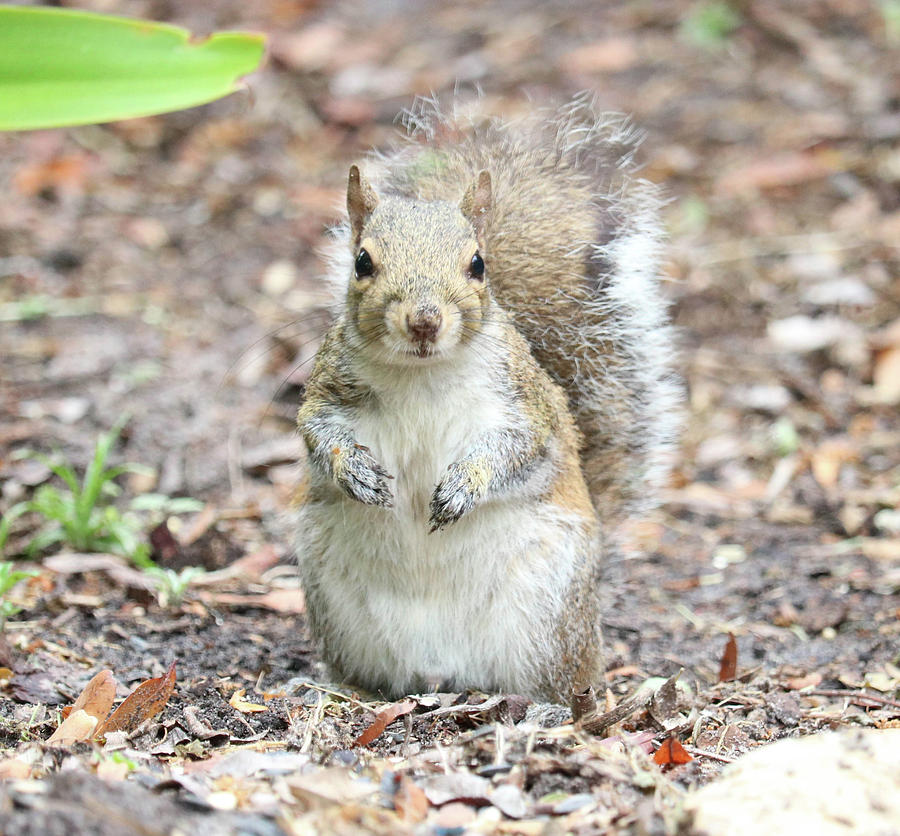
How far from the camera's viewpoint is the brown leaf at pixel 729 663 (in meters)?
3.37

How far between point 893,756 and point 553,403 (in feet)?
4.12

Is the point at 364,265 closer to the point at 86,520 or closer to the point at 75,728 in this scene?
the point at 75,728

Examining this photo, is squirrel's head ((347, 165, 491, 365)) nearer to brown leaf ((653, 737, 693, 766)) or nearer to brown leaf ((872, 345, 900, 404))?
brown leaf ((653, 737, 693, 766))

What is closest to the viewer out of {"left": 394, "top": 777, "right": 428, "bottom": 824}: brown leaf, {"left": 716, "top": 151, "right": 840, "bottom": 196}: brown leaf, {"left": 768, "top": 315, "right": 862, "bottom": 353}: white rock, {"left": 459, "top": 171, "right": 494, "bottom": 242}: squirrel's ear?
{"left": 394, "top": 777, "right": 428, "bottom": 824}: brown leaf

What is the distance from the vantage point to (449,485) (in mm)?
2832

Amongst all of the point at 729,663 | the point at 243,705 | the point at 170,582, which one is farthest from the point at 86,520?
the point at 729,663

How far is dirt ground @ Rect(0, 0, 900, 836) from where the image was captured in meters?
2.37

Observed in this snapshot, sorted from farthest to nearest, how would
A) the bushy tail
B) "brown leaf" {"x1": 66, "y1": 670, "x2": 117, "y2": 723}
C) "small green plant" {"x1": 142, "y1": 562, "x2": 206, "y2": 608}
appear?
1. "small green plant" {"x1": 142, "y1": 562, "x2": 206, "y2": 608}
2. the bushy tail
3. "brown leaf" {"x1": 66, "y1": 670, "x2": 117, "y2": 723}

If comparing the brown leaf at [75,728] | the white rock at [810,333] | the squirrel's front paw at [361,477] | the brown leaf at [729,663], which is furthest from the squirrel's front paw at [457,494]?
the white rock at [810,333]

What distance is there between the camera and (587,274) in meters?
3.35

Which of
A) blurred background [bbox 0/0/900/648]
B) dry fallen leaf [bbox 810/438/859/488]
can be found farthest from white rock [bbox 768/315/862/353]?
dry fallen leaf [bbox 810/438/859/488]

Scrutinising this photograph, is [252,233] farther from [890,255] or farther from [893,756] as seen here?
[893,756]

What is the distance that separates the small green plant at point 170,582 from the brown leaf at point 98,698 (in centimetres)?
88

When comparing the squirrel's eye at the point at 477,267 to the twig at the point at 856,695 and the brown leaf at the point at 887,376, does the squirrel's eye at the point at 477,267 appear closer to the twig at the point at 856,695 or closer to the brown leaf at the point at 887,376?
the twig at the point at 856,695
